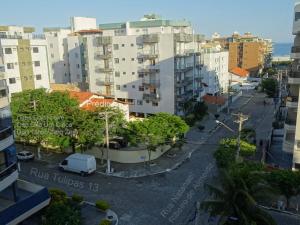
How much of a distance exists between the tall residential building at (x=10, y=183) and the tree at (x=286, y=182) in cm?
1823

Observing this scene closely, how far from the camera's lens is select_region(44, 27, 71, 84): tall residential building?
82438mm

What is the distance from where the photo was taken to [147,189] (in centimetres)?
3114

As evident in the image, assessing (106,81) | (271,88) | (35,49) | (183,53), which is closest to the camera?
(35,49)

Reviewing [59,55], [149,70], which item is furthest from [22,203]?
[59,55]

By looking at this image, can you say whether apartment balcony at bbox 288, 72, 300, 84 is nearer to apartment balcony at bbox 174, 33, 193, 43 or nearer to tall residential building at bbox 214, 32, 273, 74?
apartment balcony at bbox 174, 33, 193, 43

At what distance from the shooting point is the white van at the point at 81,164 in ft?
112

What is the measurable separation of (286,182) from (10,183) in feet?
69.8

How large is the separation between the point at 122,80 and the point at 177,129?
25.4 meters

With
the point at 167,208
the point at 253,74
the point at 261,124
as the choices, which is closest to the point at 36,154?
the point at 167,208

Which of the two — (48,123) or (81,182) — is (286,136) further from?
(48,123)

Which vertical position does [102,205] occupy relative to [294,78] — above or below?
below

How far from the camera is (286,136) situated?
35656 millimetres

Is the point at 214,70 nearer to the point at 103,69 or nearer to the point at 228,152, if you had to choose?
the point at 103,69

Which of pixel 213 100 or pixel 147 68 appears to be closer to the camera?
pixel 147 68
